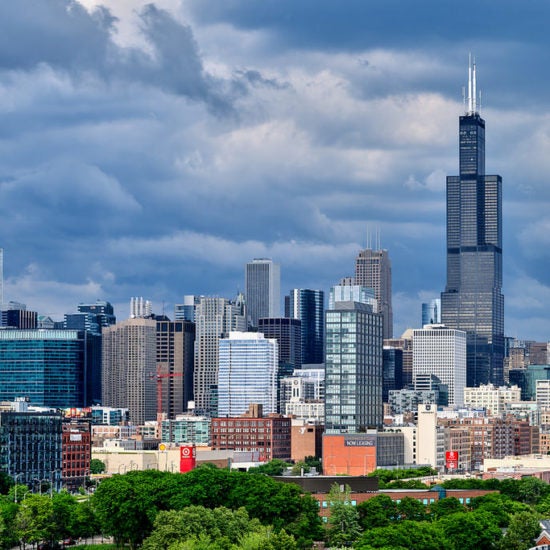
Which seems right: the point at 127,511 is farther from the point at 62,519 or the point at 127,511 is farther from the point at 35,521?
the point at 35,521

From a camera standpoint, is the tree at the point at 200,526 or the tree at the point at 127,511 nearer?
the tree at the point at 200,526

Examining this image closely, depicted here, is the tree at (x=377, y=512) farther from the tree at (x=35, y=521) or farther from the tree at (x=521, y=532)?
the tree at (x=35, y=521)

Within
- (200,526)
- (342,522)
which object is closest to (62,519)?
(200,526)

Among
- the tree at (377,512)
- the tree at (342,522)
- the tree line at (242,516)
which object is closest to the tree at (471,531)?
the tree line at (242,516)

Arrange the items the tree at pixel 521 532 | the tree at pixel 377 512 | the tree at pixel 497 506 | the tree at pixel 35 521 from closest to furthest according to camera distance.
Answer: the tree at pixel 521 532 < the tree at pixel 35 521 < the tree at pixel 377 512 < the tree at pixel 497 506

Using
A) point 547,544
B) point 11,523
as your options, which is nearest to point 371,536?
point 547,544

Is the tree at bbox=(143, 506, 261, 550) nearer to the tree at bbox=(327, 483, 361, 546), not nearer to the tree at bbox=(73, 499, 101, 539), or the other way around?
the tree at bbox=(327, 483, 361, 546)

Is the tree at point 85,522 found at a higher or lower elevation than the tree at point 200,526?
lower
